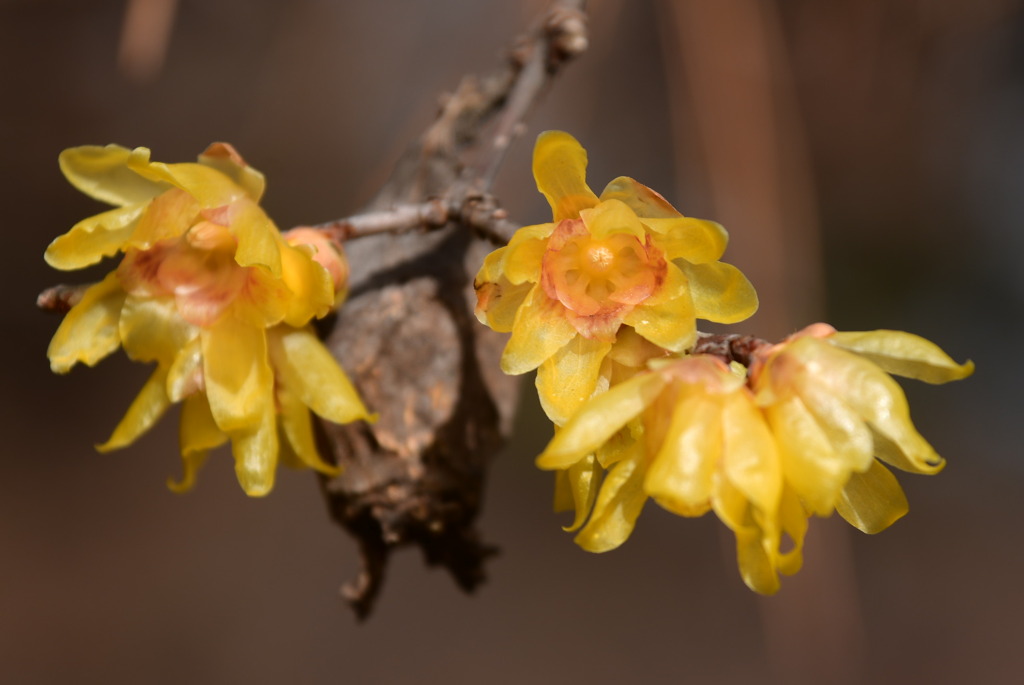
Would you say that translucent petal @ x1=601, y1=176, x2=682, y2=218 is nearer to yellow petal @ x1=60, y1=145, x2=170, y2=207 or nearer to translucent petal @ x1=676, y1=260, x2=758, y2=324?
translucent petal @ x1=676, y1=260, x2=758, y2=324

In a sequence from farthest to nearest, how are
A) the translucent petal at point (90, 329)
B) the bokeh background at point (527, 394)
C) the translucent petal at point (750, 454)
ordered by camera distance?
1. the bokeh background at point (527, 394)
2. the translucent petal at point (90, 329)
3. the translucent petal at point (750, 454)

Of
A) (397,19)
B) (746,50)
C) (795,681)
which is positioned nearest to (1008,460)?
(795,681)

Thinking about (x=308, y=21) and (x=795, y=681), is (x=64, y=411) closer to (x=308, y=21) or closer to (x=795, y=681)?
(x=308, y=21)

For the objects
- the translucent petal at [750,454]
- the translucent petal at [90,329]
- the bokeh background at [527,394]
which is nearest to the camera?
the translucent petal at [750,454]

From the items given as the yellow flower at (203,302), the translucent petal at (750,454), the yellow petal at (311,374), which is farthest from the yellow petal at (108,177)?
the translucent petal at (750,454)

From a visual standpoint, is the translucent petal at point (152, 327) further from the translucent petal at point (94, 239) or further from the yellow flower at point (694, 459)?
the yellow flower at point (694, 459)

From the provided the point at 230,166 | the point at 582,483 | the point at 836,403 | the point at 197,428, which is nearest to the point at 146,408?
the point at 197,428
